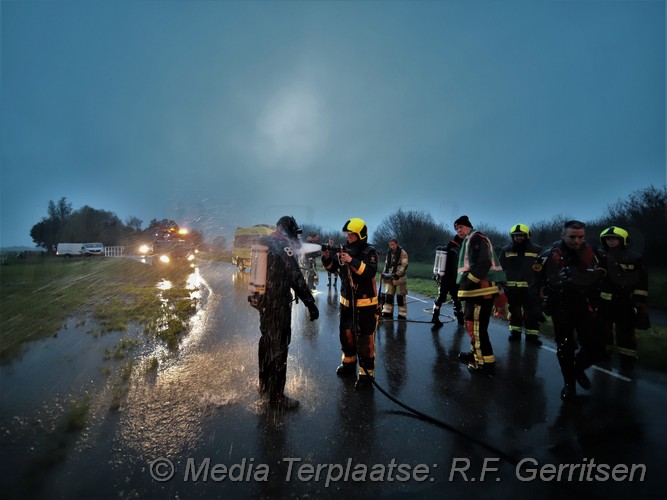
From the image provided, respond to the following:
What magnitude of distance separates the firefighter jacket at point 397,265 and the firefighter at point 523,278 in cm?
220

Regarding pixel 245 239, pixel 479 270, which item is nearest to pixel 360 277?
pixel 479 270

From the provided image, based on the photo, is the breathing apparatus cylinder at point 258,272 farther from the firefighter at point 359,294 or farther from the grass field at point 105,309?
the grass field at point 105,309

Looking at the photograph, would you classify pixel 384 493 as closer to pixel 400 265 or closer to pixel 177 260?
pixel 400 265

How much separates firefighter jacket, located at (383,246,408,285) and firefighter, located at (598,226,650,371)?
12.3 feet

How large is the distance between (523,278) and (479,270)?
2.35 m

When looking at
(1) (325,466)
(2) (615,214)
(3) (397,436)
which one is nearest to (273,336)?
(1) (325,466)

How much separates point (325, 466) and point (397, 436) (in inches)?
33.1

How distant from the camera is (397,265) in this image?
7.57 meters

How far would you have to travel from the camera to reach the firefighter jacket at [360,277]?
4109 millimetres

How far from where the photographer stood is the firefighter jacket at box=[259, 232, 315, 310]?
3613mm

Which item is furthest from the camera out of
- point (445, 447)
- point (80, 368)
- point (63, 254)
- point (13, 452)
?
point (63, 254)

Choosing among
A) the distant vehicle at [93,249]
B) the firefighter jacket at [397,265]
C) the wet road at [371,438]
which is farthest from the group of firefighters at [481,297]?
the distant vehicle at [93,249]

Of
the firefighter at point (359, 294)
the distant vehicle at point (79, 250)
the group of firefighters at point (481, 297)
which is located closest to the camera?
the group of firefighters at point (481, 297)

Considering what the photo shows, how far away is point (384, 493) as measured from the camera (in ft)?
7.58
